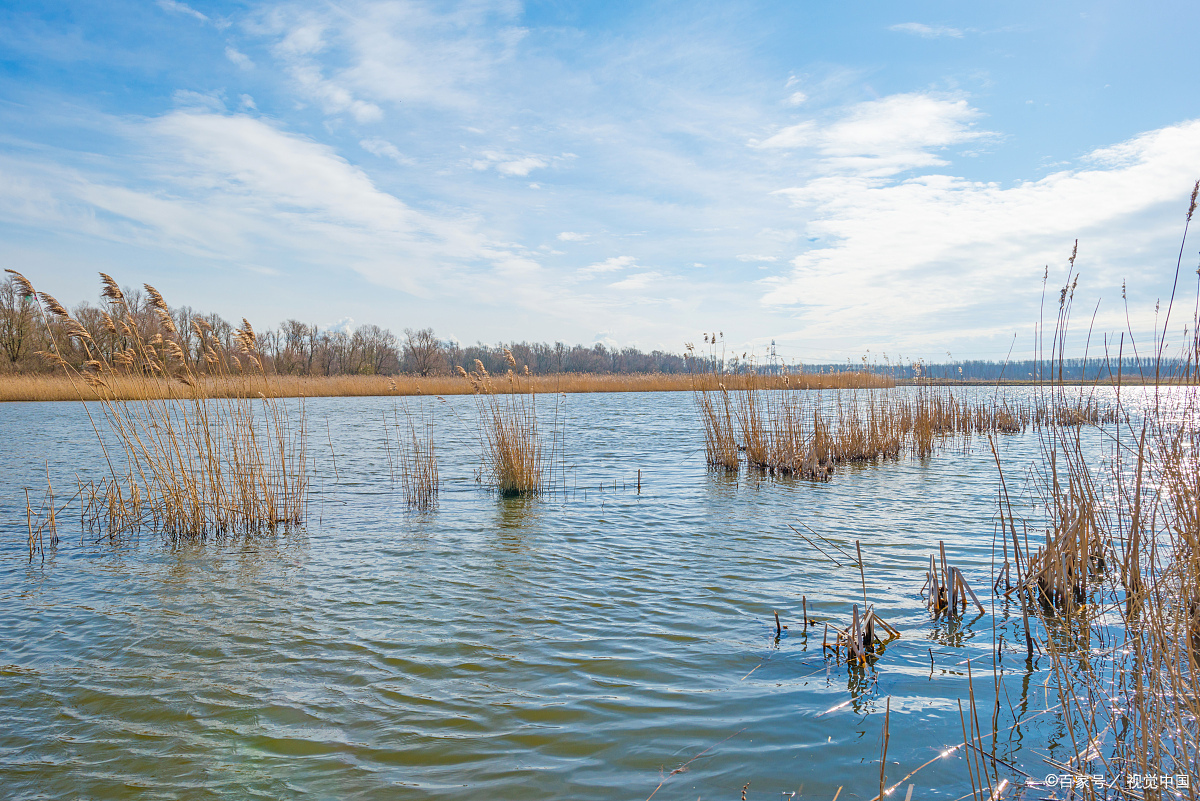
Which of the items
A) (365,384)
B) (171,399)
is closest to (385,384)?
(365,384)

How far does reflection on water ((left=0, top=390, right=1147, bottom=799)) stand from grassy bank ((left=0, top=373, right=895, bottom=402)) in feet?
5.25

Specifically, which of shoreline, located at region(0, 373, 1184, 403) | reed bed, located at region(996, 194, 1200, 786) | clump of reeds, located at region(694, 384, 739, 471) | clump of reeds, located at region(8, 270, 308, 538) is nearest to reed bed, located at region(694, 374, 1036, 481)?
clump of reeds, located at region(694, 384, 739, 471)

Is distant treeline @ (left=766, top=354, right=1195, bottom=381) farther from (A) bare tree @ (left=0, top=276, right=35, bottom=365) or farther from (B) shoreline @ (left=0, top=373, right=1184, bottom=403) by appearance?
(A) bare tree @ (left=0, top=276, right=35, bottom=365)

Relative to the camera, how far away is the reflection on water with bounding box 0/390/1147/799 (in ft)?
8.43

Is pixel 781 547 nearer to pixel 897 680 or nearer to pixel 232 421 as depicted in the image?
pixel 897 680

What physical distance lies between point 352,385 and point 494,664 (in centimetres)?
3295

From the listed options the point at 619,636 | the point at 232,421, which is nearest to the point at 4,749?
the point at 619,636

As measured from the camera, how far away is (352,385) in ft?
111

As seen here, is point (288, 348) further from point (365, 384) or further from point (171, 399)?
point (365, 384)

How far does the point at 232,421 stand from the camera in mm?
6949

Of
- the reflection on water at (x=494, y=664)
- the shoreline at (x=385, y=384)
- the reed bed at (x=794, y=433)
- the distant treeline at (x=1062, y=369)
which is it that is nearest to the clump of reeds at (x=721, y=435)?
the reed bed at (x=794, y=433)

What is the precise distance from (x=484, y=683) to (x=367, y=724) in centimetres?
61

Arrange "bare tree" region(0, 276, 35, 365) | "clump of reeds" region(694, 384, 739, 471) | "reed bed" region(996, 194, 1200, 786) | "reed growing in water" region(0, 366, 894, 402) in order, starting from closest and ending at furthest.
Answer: "reed bed" region(996, 194, 1200, 786) < "reed growing in water" region(0, 366, 894, 402) < "clump of reeds" region(694, 384, 739, 471) < "bare tree" region(0, 276, 35, 365)

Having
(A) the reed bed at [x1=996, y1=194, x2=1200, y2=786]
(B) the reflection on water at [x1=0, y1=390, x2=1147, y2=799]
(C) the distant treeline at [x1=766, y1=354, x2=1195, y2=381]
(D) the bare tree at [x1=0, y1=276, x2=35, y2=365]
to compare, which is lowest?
(B) the reflection on water at [x1=0, y1=390, x2=1147, y2=799]
